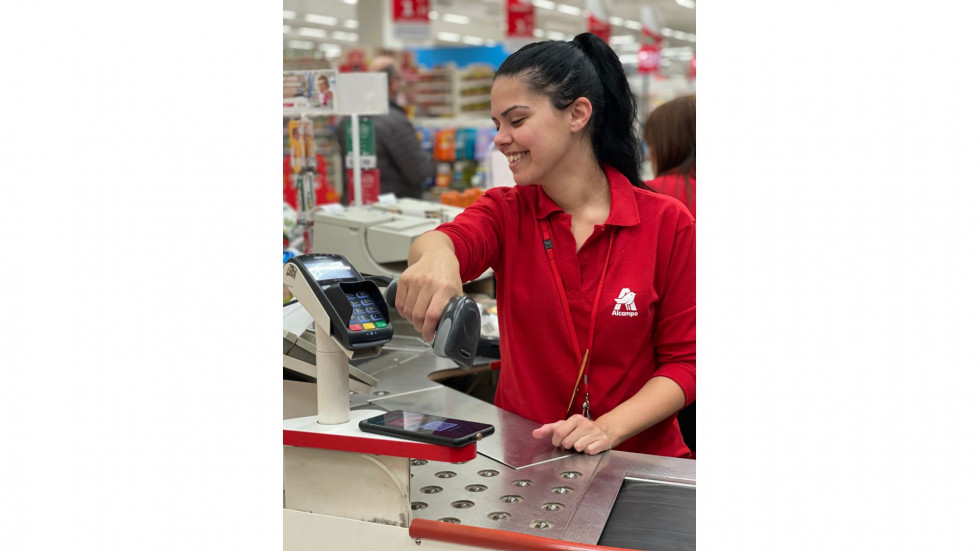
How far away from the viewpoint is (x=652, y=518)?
1530 mm

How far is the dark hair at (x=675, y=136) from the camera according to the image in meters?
3.47

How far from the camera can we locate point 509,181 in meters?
4.48

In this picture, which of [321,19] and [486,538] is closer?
[486,538]

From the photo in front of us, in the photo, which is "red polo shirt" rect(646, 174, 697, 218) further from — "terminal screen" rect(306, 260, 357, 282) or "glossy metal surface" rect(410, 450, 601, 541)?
"terminal screen" rect(306, 260, 357, 282)

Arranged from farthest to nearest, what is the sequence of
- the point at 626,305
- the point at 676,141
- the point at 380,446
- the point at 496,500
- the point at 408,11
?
the point at 408,11, the point at 676,141, the point at 626,305, the point at 496,500, the point at 380,446

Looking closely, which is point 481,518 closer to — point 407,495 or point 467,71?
point 407,495

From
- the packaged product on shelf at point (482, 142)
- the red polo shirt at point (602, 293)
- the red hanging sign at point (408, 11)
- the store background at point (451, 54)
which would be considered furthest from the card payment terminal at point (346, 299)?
the red hanging sign at point (408, 11)

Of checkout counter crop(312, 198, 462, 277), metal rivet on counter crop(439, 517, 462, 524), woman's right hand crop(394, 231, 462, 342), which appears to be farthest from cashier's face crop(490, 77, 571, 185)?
checkout counter crop(312, 198, 462, 277)

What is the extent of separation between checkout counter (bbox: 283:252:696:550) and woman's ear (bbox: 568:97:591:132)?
71 centimetres

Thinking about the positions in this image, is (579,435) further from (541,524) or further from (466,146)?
(466,146)

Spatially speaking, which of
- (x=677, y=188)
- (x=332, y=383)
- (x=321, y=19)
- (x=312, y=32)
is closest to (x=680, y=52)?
(x=312, y=32)

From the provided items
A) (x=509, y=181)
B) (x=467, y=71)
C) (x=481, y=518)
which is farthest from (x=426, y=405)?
(x=467, y=71)

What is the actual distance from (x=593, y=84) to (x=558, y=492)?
938mm

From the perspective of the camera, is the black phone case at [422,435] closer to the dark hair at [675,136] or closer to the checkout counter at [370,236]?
the checkout counter at [370,236]
